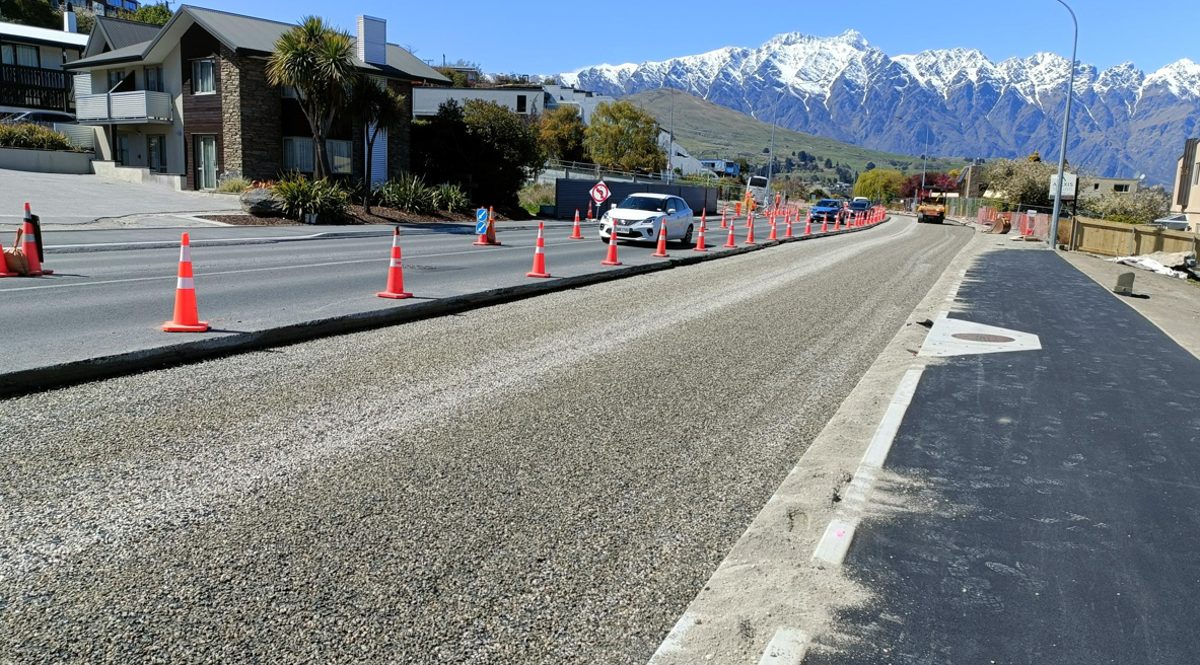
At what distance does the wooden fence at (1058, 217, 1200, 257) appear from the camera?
84.6 feet

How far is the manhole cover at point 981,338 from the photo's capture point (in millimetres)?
10344

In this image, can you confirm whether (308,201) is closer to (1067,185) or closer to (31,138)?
(31,138)

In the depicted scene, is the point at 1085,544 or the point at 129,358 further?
the point at 129,358

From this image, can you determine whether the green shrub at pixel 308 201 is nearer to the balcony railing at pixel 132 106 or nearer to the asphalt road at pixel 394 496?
the balcony railing at pixel 132 106

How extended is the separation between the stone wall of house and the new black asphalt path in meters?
33.1

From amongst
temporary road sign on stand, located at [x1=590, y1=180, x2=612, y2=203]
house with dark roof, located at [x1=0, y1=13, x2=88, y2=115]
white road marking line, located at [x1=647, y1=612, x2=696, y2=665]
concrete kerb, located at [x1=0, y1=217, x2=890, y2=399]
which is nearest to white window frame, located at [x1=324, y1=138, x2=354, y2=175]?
temporary road sign on stand, located at [x1=590, y1=180, x2=612, y2=203]

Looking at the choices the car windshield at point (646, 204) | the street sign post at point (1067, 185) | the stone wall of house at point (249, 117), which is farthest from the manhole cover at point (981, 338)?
the stone wall of house at point (249, 117)

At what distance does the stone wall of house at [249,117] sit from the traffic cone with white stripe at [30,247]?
24255 mm

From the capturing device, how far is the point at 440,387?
6961 millimetres

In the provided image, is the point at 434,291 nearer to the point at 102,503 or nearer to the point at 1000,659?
the point at 102,503

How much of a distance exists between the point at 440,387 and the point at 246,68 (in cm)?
3305

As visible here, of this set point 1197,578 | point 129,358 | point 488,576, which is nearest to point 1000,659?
point 1197,578

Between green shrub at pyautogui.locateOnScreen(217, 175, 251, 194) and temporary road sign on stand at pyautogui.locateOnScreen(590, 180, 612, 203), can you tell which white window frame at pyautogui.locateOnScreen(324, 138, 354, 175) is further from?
temporary road sign on stand at pyautogui.locateOnScreen(590, 180, 612, 203)

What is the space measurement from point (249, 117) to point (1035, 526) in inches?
1433
